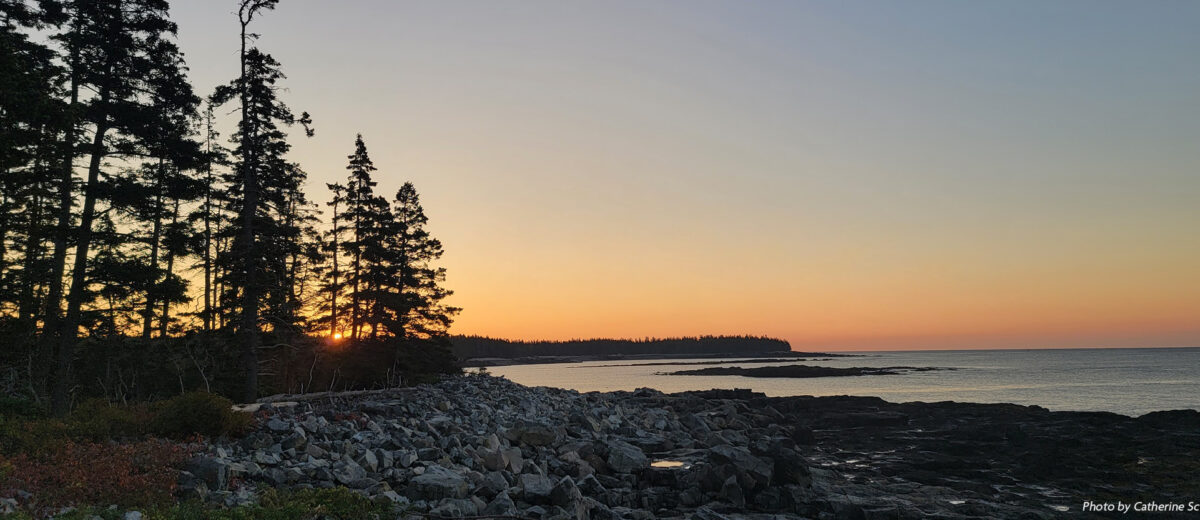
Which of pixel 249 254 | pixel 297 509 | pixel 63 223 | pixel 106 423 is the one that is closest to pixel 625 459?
pixel 297 509

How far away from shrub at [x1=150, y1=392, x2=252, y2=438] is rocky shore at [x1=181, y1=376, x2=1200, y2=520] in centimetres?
73

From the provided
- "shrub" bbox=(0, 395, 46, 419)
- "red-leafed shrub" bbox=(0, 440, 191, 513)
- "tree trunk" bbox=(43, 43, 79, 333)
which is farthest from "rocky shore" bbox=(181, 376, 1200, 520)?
"tree trunk" bbox=(43, 43, 79, 333)

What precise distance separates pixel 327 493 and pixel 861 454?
22.2 meters

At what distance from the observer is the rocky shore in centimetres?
1327

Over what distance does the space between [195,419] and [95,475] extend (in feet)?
14.0

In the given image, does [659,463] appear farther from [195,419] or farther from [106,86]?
[106,86]

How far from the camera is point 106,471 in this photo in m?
11.4

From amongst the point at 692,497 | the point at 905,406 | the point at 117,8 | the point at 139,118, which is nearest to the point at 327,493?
the point at 692,497

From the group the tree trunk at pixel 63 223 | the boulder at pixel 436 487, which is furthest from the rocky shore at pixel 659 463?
the tree trunk at pixel 63 223

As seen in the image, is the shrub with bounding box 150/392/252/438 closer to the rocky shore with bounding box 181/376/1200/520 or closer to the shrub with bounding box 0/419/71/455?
the rocky shore with bounding box 181/376/1200/520

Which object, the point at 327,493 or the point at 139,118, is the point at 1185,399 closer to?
the point at 327,493

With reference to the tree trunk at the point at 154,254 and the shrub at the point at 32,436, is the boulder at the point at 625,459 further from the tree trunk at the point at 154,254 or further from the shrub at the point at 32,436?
the tree trunk at the point at 154,254

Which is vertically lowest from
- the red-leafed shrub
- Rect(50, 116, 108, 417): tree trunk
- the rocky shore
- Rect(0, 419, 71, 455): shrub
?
the rocky shore

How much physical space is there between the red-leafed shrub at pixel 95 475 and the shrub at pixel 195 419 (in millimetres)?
1933
